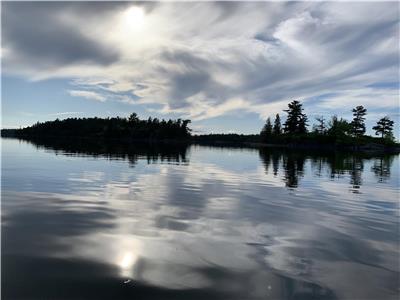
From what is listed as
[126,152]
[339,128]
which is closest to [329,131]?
[339,128]

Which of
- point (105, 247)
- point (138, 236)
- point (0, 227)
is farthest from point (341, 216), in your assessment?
point (0, 227)

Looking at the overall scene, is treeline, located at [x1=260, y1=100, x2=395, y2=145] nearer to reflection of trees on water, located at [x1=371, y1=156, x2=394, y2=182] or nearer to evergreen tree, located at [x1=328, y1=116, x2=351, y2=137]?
evergreen tree, located at [x1=328, y1=116, x2=351, y2=137]

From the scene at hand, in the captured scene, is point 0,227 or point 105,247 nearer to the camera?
point 105,247

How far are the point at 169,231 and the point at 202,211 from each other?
369cm

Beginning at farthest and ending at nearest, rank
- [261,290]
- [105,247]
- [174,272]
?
[105,247] < [174,272] < [261,290]

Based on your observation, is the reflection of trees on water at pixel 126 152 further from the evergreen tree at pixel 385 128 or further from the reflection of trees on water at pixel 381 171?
the evergreen tree at pixel 385 128

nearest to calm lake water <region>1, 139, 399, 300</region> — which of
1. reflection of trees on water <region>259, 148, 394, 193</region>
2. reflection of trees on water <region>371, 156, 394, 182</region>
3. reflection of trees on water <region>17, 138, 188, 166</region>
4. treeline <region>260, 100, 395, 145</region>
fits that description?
reflection of trees on water <region>259, 148, 394, 193</region>

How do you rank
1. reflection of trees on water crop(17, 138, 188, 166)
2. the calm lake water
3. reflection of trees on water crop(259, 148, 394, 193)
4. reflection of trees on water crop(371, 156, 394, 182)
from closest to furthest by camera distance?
the calm lake water
reflection of trees on water crop(259, 148, 394, 193)
reflection of trees on water crop(371, 156, 394, 182)
reflection of trees on water crop(17, 138, 188, 166)

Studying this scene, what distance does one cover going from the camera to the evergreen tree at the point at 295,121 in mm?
185125

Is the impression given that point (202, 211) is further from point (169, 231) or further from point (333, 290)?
point (333, 290)

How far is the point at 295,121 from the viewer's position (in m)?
188

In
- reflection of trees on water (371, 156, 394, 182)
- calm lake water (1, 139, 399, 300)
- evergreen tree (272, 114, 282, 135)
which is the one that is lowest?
calm lake water (1, 139, 399, 300)

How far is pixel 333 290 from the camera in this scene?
7188 millimetres

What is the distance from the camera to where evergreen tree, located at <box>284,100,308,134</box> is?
607 feet
